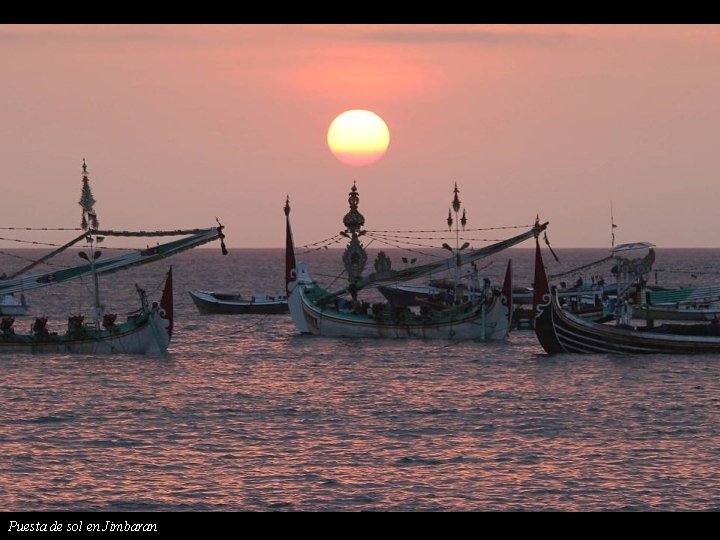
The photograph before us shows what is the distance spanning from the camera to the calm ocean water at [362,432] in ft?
92.0

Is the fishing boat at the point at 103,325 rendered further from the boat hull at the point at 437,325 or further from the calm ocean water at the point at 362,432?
the boat hull at the point at 437,325

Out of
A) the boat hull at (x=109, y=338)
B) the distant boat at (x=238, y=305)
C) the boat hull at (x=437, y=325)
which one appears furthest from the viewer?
the distant boat at (x=238, y=305)

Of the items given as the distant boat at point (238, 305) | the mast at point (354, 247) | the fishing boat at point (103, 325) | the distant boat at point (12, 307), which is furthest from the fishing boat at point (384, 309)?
the distant boat at point (12, 307)

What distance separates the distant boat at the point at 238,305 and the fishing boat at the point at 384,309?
2700 cm

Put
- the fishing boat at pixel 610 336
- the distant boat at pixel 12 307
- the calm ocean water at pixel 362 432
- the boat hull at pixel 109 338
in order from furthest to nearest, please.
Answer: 1. the distant boat at pixel 12 307
2. the boat hull at pixel 109 338
3. the fishing boat at pixel 610 336
4. the calm ocean water at pixel 362 432

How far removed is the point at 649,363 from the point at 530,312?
28.9 metres

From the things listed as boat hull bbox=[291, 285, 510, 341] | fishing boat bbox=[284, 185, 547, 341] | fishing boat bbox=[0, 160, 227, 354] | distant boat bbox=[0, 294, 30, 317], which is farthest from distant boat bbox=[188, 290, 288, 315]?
fishing boat bbox=[0, 160, 227, 354]

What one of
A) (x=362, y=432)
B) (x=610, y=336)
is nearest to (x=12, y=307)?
(x=610, y=336)

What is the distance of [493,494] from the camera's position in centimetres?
2802

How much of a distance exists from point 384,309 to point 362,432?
37460 mm

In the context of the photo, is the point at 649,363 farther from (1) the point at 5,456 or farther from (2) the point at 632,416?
(1) the point at 5,456

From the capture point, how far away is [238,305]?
356 ft
